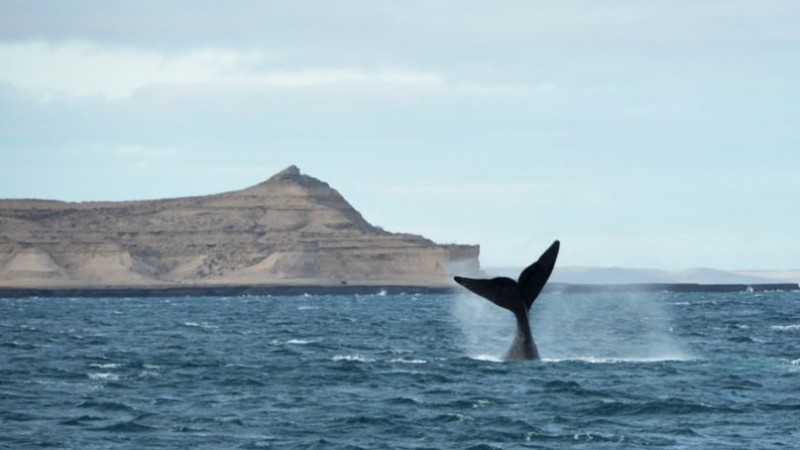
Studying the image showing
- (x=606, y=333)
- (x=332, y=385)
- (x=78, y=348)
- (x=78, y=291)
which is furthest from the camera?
(x=78, y=291)

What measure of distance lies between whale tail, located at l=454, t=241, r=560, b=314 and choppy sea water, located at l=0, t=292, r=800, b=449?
1.90m

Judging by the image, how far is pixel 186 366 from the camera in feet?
142

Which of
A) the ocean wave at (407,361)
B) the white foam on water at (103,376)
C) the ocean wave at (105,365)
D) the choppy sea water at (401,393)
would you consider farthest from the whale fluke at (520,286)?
the ocean wave at (105,365)

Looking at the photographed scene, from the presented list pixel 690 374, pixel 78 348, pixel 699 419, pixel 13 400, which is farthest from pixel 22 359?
pixel 699 419

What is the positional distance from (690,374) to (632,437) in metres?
11.5

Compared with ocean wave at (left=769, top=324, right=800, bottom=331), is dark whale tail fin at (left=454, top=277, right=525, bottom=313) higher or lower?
higher

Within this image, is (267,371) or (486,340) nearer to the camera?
(267,371)

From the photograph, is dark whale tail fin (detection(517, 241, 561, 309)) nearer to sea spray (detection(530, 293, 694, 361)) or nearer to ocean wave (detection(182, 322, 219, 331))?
sea spray (detection(530, 293, 694, 361))

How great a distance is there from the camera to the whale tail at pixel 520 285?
35.1 meters

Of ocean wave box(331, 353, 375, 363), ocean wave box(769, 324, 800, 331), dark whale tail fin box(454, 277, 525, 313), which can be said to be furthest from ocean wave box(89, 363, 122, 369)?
ocean wave box(769, 324, 800, 331)

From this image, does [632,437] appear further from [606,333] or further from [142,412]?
[606,333]

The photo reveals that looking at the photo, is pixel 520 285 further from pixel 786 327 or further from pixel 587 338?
pixel 786 327

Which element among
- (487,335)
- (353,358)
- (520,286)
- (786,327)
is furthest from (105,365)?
(786,327)

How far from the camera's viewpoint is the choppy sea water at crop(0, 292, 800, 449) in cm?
2831
